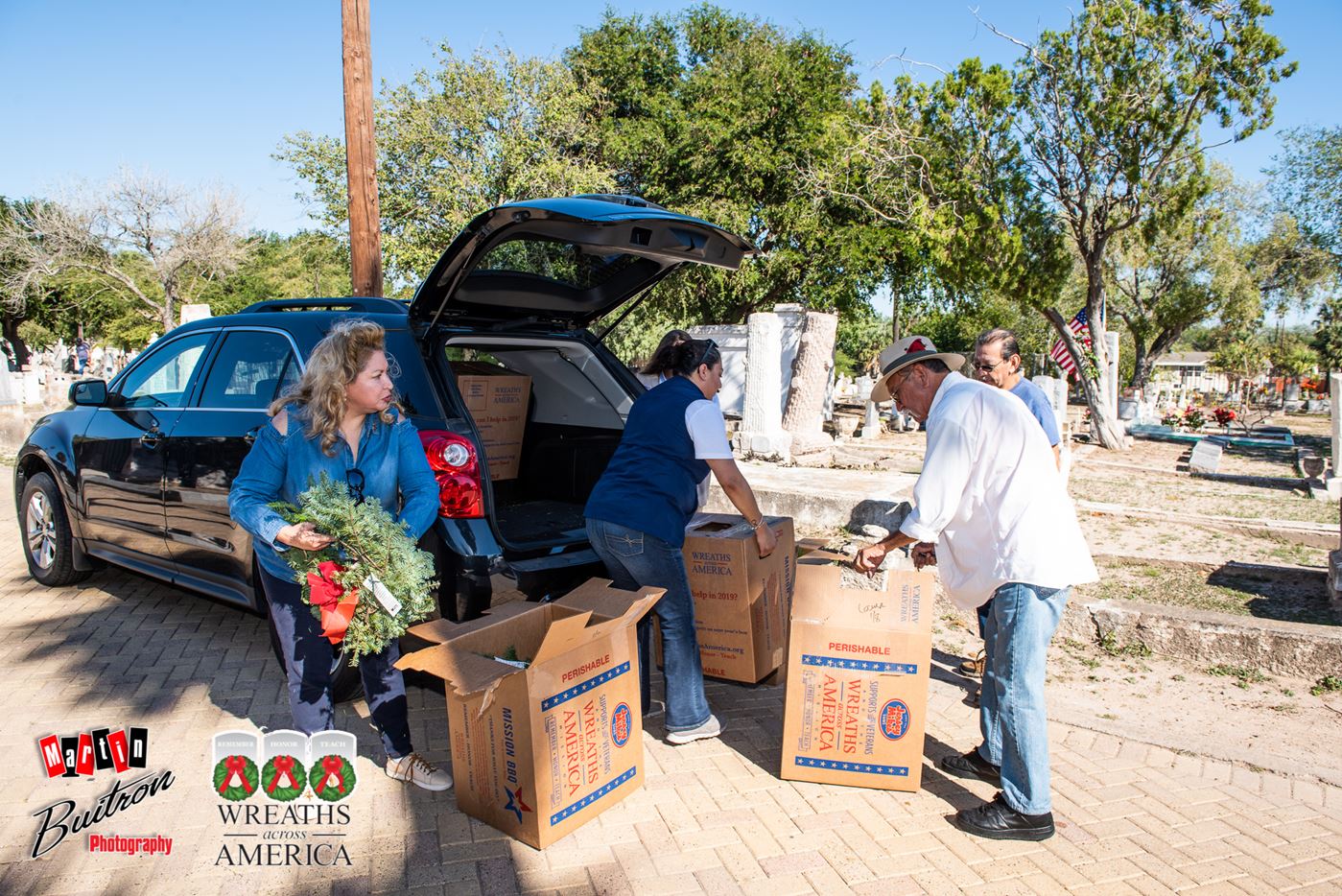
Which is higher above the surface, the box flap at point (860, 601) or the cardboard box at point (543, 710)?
the box flap at point (860, 601)

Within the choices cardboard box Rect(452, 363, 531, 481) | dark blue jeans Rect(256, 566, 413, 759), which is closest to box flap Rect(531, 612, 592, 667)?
dark blue jeans Rect(256, 566, 413, 759)

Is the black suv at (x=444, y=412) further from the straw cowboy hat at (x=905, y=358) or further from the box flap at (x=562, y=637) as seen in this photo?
the straw cowboy hat at (x=905, y=358)

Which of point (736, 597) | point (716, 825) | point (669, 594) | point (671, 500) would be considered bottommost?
point (716, 825)

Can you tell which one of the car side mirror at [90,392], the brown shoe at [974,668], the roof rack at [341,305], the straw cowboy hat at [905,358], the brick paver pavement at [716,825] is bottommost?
the brick paver pavement at [716,825]

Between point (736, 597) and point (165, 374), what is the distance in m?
3.50

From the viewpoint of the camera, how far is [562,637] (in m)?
2.75

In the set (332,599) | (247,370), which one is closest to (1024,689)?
(332,599)

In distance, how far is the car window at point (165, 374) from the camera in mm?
4570

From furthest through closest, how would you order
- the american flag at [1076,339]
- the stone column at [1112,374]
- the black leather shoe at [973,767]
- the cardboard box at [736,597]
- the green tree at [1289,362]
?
1. the green tree at [1289,362]
2. the american flag at [1076,339]
3. the stone column at [1112,374]
4. the cardboard box at [736,597]
5. the black leather shoe at [973,767]

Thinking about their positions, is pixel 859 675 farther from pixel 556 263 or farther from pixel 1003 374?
pixel 556 263

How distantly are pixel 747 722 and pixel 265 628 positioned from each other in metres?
3.00

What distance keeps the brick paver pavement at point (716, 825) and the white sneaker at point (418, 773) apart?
5 centimetres

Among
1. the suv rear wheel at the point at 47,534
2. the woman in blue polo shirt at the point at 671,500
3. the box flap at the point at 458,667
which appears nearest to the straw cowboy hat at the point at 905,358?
the woman in blue polo shirt at the point at 671,500

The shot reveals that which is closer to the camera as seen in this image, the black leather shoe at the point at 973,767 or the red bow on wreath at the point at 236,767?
the red bow on wreath at the point at 236,767
